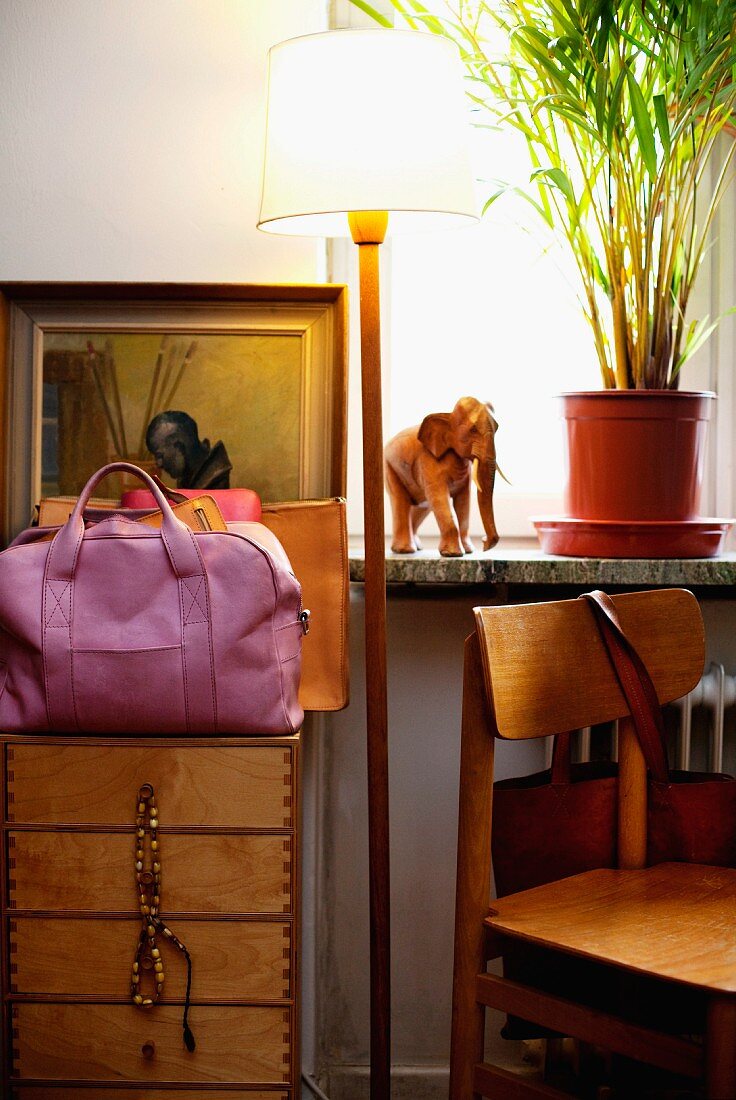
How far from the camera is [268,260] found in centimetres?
164

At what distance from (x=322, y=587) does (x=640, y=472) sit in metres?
0.50

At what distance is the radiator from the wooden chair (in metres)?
0.26

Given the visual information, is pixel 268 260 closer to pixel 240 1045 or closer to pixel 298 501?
pixel 298 501

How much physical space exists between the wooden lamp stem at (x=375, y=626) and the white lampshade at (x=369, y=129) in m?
0.10

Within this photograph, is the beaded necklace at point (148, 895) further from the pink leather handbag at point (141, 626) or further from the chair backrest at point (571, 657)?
the chair backrest at point (571, 657)

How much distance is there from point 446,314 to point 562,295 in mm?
207

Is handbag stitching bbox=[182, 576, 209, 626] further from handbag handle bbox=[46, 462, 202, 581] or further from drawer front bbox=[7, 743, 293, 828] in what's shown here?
drawer front bbox=[7, 743, 293, 828]

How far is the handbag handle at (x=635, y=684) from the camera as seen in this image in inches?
54.2

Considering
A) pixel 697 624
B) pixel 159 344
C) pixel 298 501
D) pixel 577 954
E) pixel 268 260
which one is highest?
pixel 268 260

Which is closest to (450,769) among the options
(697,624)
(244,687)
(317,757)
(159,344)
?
(317,757)

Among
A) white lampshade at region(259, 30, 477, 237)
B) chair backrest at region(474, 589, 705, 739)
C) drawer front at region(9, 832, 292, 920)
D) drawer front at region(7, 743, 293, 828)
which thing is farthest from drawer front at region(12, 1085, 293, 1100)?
white lampshade at region(259, 30, 477, 237)

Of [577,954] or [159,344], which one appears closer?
[577,954]

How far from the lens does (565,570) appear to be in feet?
5.16

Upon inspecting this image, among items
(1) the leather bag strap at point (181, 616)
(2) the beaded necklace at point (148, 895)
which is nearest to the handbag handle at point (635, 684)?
(1) the leather bag strap at point (181, 616)
